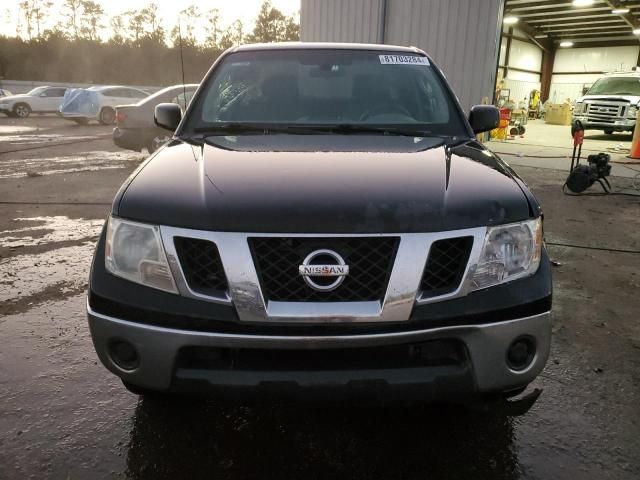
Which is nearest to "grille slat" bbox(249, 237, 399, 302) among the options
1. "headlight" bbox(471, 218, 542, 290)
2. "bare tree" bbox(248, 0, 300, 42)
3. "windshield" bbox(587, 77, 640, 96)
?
"headlight" bbox(471, 218, 542, 290)

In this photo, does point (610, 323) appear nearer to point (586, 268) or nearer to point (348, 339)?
point (586, 268)

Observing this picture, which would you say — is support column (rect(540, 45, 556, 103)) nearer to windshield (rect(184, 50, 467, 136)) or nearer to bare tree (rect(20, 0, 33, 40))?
windshield (rect(184, 50, 467, 136))

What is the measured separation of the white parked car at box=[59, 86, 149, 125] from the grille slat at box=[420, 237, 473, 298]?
2019cm

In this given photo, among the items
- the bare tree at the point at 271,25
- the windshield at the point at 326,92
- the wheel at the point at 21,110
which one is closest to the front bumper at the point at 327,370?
the windshield at the point at 326,92

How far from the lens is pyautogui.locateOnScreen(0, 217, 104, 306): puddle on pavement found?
361 centimetres

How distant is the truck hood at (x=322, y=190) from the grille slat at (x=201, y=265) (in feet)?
0.20

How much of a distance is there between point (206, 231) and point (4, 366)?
5.68 feet

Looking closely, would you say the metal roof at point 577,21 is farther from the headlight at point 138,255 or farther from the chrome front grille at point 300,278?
the headlight at point 138,255

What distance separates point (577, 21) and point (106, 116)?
23.6 m

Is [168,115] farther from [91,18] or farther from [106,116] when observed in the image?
[91,18]

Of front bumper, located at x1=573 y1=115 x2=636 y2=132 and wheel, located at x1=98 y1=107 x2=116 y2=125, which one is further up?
front bumper, located at x1=573 y1=115 x2=636 y2=132

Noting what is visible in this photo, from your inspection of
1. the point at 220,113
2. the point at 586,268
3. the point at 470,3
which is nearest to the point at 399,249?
the point at 220,113

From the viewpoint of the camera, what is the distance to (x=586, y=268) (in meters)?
4.27

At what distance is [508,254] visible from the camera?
175cm
